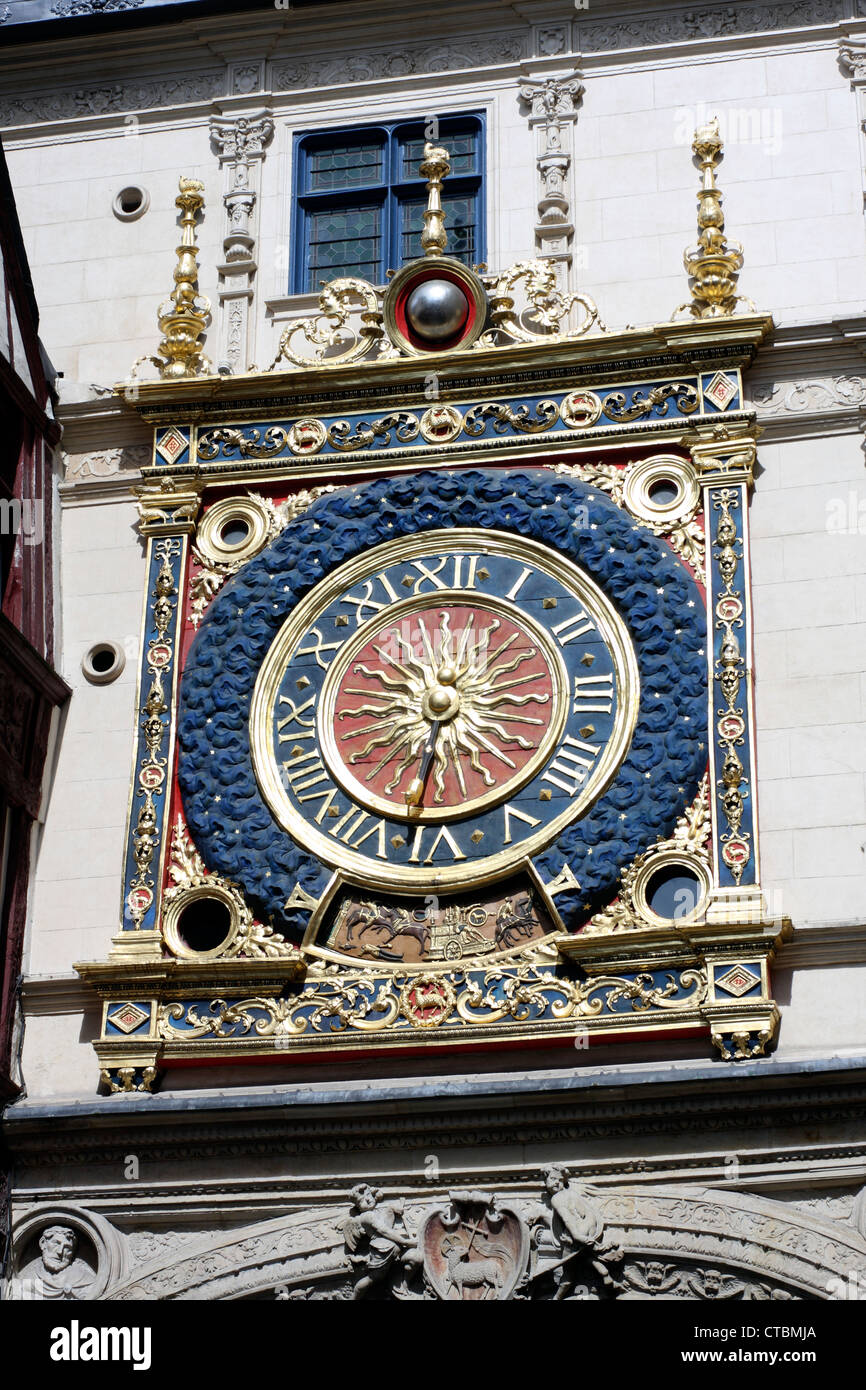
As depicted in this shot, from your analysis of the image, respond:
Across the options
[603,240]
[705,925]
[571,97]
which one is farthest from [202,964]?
[571,97]

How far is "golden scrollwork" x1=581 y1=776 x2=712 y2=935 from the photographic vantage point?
37.0ft

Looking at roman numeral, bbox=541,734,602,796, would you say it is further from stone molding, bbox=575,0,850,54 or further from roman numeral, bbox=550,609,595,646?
stone molding, bbox=575,0,850,54

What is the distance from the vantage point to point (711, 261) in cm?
1254

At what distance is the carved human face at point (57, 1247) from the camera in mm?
11141

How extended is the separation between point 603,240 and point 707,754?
10.2 ft

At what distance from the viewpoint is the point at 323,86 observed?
14.0m

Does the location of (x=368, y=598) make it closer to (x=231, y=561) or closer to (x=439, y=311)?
(x=231, y=561)

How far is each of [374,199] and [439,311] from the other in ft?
4.39

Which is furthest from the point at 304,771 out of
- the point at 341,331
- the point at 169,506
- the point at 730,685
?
the point at 341,331

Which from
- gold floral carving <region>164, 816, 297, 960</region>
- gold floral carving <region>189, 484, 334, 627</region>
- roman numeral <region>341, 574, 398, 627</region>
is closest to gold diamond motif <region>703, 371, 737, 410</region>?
roman numeral <region>341, 574, 398, 627</region>

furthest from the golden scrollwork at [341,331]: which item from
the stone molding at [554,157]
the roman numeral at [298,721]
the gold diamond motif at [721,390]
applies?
the roman numeral at [298,721]

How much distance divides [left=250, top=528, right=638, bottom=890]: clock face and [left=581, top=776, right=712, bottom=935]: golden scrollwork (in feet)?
1.35

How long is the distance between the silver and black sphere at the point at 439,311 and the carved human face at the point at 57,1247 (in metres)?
4.88

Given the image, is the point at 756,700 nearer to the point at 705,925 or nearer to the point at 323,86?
the point at 705,925
